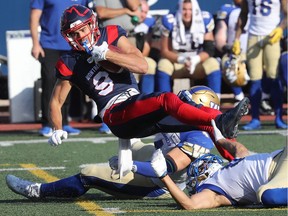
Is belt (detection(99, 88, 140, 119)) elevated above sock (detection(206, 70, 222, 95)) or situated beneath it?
elevated above

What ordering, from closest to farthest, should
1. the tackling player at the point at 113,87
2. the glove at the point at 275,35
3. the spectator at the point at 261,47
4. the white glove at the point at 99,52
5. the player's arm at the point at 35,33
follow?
1. the tackling player at the point at 113,87
2. the white glove at the point at 99,52
3. the player's arm at the point at 35,33
4. the glove at the point at 275,35
5. the spectator at the point at 261,47

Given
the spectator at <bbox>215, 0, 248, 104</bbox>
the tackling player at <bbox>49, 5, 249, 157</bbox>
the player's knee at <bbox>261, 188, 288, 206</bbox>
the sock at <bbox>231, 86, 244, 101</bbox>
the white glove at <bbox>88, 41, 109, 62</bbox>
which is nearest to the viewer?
the player's knee at <bbox>261, 188, 288, 206</bbox>

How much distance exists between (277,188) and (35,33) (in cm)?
615

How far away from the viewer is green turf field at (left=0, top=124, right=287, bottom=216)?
20.0 feet

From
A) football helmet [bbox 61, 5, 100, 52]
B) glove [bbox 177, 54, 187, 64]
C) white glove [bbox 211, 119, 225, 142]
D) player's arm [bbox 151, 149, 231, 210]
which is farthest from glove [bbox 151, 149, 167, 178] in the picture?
glove [bbox 177, 54, 187, 64]

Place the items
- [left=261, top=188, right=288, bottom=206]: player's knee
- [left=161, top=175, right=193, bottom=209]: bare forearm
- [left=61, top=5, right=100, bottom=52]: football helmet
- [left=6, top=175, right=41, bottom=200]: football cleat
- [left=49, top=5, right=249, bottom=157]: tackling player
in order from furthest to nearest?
[left=6, top=175, right=41, bottom=200]: football cleat < [left=61, top=5, right=100, bottom=52]: football helmet < [left=49, top=5, right=249, bottom=157]: tackling player < [left=161, top=175, right=193, bottom=209]: bare forearm < [left=261, top=188, right=288, bottom=206]: player's knee

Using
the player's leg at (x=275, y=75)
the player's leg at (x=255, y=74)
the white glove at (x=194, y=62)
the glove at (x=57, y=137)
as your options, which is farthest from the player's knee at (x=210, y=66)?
the glove at (x=57, y=137)

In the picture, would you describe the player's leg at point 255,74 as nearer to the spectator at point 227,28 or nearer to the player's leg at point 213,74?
the player's leg at point 213,74

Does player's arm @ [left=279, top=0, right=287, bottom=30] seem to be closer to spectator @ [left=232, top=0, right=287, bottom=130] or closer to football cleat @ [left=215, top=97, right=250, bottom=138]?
spectator @ [left=232, top=0, right=287, bottom=130]

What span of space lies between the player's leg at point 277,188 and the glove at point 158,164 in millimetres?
579

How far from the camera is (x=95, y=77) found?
6699 millimetres

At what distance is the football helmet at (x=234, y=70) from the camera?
12.1 meters

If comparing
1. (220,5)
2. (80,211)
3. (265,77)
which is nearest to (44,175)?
(80,211)

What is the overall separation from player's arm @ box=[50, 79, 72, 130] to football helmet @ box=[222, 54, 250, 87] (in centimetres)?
554
